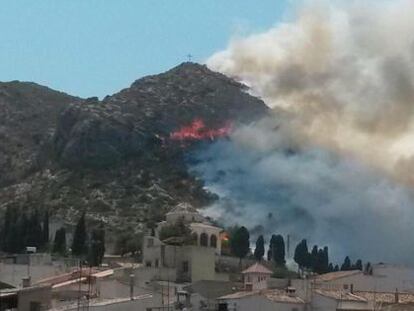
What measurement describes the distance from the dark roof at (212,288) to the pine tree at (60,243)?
27.5m

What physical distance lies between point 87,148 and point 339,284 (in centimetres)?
7425

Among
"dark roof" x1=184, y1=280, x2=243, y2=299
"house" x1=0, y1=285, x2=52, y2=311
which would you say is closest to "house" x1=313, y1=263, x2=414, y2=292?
"dark roof" x1=184, y1=280, x2=243, y2=299

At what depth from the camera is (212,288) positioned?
3595 inches

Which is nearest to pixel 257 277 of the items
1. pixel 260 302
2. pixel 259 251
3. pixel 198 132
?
pixel 260 302

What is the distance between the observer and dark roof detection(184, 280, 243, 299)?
290ft

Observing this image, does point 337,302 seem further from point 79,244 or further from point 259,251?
point 259,251

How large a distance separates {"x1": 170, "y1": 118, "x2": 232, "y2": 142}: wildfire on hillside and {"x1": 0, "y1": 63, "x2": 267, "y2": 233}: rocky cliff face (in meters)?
0.75

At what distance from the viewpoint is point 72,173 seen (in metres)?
164

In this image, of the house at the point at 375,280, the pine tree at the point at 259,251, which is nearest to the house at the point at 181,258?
the house at the point at 375,280

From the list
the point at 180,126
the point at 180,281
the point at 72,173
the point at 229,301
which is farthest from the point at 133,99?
the point at 229,301

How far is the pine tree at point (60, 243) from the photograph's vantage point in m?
120

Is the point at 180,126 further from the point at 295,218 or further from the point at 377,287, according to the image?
the point at 377,287

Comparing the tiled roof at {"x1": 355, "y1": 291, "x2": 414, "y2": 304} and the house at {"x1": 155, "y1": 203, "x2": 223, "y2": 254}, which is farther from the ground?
the house at {"x1": 155, "y1": 203, "x2": 223, "y2": 254}

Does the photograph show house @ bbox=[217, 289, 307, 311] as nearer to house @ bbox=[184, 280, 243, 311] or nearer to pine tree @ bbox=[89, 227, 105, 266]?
house @ bbox=[184, 280, 243, 311]
